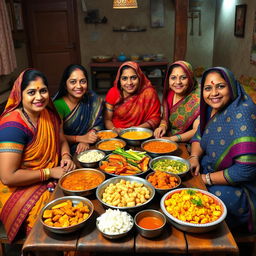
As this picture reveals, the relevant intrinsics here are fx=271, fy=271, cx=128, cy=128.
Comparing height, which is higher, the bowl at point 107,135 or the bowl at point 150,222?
the bowl at point 107,135

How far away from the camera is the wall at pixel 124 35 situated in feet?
27.1

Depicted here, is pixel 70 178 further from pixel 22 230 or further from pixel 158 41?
pixel 158 41

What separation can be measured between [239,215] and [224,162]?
43cm

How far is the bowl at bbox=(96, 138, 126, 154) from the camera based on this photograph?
260cm

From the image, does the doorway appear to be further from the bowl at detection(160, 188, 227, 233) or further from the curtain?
the bowl at detection(160, 188, 227, 233)

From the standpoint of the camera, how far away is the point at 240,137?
6.88 ft

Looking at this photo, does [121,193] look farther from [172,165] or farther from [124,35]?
[124,35]

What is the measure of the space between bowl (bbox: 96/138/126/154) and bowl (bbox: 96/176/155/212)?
1.98 feet

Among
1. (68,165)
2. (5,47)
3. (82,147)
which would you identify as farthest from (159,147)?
(5,47)

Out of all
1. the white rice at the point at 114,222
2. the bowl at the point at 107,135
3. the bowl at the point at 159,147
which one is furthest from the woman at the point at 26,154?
the white rice at the point at 114,222

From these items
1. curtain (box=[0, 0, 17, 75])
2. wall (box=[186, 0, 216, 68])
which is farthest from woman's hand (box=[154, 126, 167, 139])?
wall (box=[186, 0, 216, 68])

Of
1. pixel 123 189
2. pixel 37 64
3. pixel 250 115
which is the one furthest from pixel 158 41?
pixel 123 189

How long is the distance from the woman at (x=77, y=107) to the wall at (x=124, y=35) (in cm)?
575

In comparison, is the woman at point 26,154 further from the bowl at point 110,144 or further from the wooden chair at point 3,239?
the bowl at point 110,144
